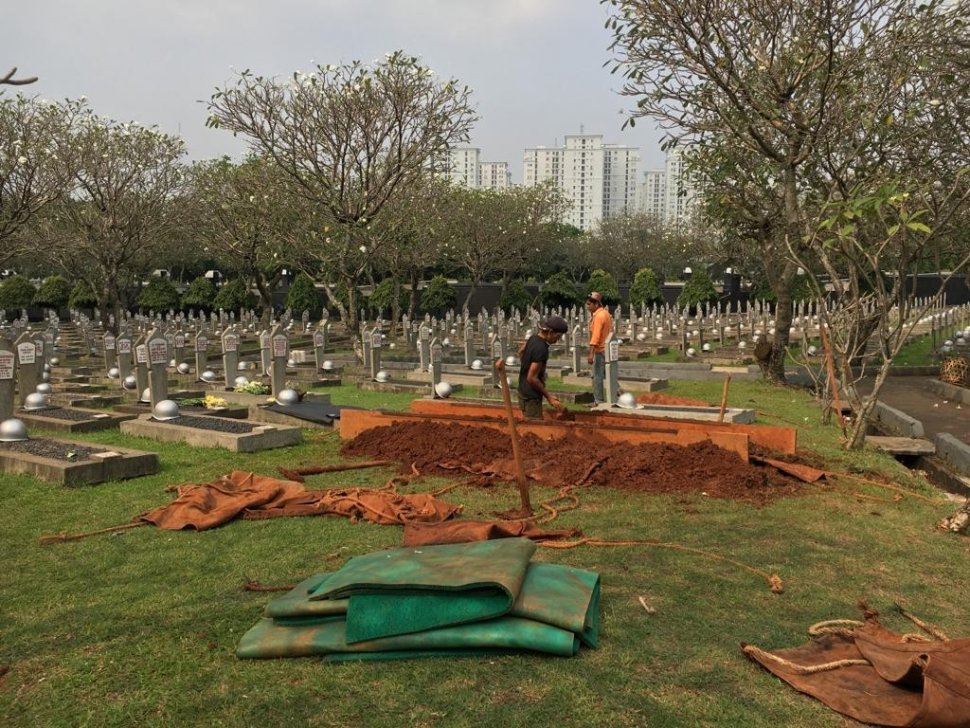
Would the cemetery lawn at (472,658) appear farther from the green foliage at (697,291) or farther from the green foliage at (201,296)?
the green foliage at (697,291)

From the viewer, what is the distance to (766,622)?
4.39 meters

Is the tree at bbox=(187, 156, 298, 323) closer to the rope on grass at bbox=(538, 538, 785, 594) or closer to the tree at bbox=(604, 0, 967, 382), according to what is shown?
the tree at bbox=(604, 0, 967, 382)

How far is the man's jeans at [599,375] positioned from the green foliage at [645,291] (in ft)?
116

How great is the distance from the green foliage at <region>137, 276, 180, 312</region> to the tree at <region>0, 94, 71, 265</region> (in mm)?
18431

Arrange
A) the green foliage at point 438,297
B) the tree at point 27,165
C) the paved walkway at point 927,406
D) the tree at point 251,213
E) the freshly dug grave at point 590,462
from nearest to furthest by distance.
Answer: the freshly dug grave at point 590,462, the paved walkway at point 927,406, the tree at point 27,165, the tree at point 251,213, the green foliage at point 438,297

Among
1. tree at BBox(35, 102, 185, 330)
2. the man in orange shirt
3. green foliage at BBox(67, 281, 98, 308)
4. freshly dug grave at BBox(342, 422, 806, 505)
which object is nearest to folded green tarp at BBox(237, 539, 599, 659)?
freshly dug grave at BBox(342, 422, 806, 505)

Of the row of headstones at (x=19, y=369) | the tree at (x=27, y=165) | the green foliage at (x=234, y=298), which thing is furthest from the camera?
the green foliage at (x=234, y=298)

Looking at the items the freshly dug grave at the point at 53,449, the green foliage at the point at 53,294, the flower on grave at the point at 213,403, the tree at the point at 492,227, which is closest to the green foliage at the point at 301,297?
the tree at the point at 492,227

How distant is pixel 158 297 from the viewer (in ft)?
138

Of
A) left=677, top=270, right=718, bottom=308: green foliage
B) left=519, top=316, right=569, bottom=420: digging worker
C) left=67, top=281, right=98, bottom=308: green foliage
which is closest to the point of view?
left=519, top=316, right=569, bottom=420: digging worker

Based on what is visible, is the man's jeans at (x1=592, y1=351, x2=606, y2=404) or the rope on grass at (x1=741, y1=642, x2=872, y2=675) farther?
the man's jeans at (x1=592, y1=351, x2=606, y2=404)

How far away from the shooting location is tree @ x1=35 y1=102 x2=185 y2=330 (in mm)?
23734

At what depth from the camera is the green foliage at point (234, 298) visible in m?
40.4

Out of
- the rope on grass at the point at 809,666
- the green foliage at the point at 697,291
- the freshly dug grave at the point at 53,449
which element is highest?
the green foliage at the point at 697,291
